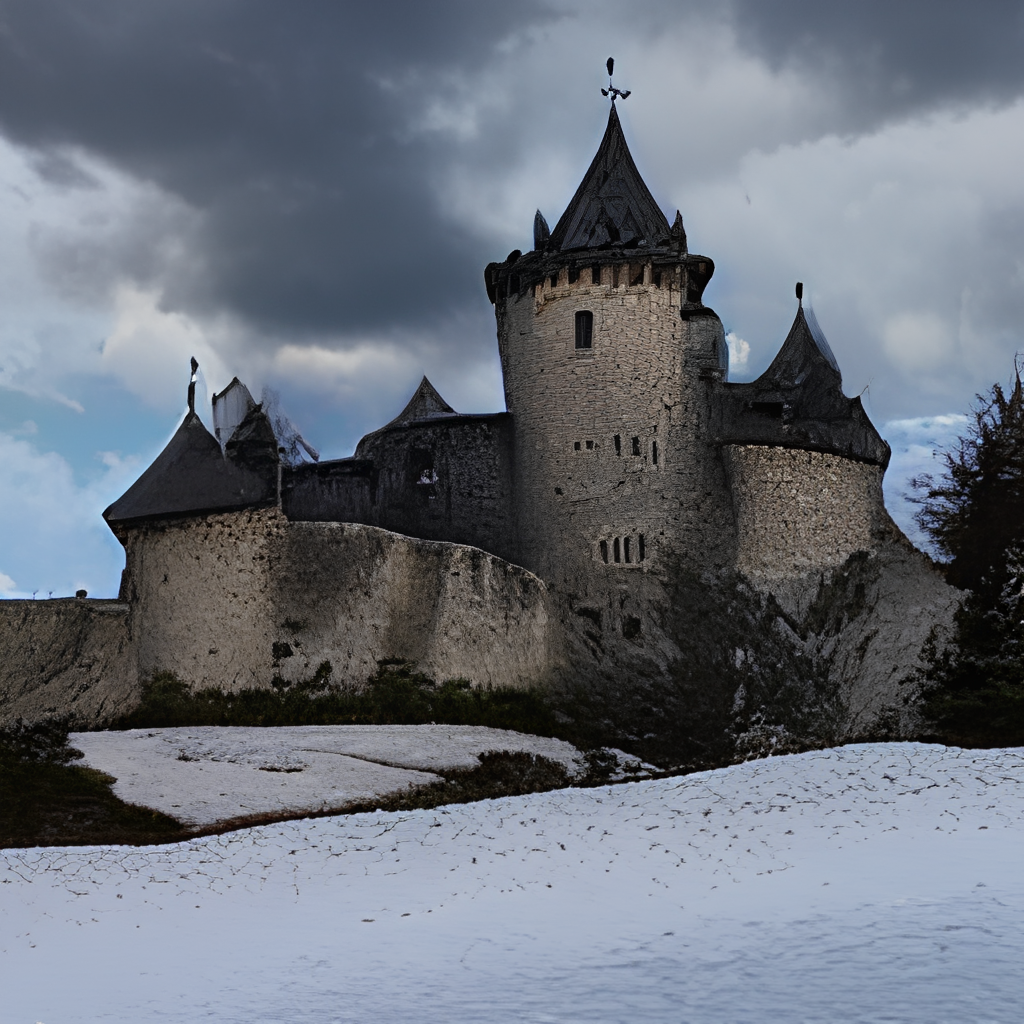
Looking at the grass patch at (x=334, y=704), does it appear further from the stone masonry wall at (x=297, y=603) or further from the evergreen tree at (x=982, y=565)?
the evergreen tree at (x=982, y=565)

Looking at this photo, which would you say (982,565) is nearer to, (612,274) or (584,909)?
(612,274)

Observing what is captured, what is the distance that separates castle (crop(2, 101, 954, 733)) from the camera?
29.8 meters

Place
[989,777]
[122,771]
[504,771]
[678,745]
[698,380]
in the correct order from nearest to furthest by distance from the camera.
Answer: [989,777], [122,771], [504,771], [678,745], [698,380]

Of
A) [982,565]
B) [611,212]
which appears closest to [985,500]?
[982,565]

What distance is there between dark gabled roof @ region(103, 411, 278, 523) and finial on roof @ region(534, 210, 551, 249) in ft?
32.1

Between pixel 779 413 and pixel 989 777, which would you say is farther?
pixel 779 413

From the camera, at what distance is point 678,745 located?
29922mm

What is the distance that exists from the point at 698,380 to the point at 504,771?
491 inches

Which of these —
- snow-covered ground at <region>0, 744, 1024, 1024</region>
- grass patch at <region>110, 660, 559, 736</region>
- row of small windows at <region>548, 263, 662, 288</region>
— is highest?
row of small windows at <region>548, 263, 662, 288</region>

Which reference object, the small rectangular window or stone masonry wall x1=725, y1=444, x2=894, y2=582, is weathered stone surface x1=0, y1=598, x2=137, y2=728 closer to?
the small rectangular window

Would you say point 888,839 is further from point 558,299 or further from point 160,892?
point 558,299

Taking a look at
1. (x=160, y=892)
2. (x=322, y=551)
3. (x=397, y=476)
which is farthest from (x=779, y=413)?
(x=160, y=892)

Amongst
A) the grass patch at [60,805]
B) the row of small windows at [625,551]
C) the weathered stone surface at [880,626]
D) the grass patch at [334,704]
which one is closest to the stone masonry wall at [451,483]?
the row of small windows at [625,551]

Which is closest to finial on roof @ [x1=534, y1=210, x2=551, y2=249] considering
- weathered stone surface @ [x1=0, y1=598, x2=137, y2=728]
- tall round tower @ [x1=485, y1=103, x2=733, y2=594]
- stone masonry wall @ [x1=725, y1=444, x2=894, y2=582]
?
tall round tower @ [x1=485, y1=103, x2=733, y2=594]
